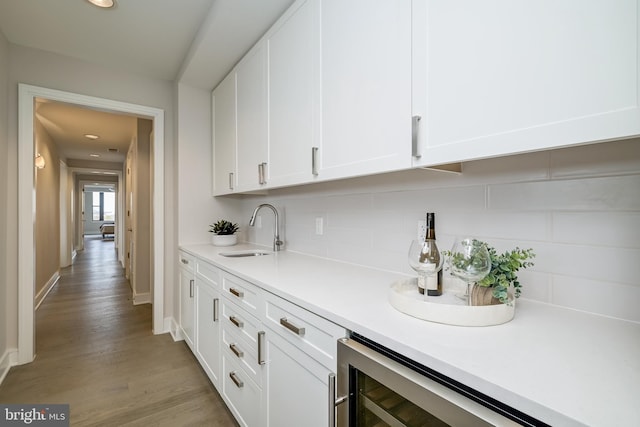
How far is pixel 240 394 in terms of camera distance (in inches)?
60.7

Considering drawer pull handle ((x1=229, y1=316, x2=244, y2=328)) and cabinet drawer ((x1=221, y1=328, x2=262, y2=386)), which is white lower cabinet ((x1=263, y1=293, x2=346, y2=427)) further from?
drawer pull handle ((x1=229, y1=316, x2=244, y2=328))

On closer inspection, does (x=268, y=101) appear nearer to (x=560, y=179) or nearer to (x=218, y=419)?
(x=560, y=179)

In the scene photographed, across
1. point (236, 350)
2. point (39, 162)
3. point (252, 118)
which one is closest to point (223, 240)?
point (252, 118)

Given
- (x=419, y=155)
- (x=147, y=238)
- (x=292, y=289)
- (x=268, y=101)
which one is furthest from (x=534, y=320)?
(x=147, y=238)

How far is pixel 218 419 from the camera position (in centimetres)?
172

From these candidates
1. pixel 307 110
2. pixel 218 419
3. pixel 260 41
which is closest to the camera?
pixel 307 110

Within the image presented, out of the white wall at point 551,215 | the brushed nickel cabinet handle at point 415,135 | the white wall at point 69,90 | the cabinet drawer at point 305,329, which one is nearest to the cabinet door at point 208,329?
the cabinet drawer at point 305,329

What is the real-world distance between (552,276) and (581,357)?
0.40 meters

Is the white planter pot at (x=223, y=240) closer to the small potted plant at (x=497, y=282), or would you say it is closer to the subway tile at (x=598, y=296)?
the small potted plant at (x=497, y=282)

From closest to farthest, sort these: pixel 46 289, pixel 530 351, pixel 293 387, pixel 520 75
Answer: pixel 530 351, pixel 520 75, pixel 293 387, pixel 46 289

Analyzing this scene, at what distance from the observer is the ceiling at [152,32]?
1.86 metres

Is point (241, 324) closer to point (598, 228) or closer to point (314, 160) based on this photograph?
point (314, 160)

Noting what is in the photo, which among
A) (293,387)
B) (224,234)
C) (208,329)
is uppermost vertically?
(224,234)

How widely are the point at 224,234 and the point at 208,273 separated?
2.43 feet
